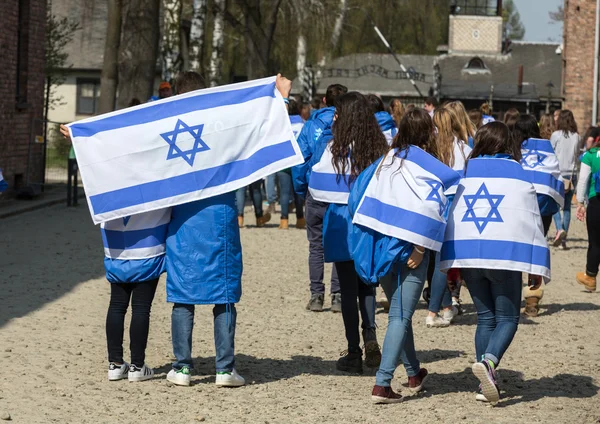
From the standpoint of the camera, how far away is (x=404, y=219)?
7.21 m

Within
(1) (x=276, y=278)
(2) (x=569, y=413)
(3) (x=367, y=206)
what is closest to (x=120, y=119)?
(3) (x=367, y=206)

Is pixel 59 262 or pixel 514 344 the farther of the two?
pixel 59 262

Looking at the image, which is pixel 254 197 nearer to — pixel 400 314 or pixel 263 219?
pixel 263 219

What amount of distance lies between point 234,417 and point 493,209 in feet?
6.66

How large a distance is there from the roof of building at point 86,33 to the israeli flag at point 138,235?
1950 inches

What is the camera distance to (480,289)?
764 cm

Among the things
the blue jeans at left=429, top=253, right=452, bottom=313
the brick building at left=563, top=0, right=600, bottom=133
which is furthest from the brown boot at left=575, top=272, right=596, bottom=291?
the brick building at left=563, top=0, right=600, bottom=133

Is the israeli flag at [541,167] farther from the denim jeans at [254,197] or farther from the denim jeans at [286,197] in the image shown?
the denim jeans at [286,197]

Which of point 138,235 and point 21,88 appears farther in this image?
point 21,88

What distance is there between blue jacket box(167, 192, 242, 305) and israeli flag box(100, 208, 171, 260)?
0.10 metres

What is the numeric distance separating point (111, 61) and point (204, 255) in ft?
56.1

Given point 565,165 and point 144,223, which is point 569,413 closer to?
point 144,223

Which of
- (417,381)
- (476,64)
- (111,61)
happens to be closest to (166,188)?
(417,381)

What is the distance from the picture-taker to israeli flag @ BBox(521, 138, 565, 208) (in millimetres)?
11469
